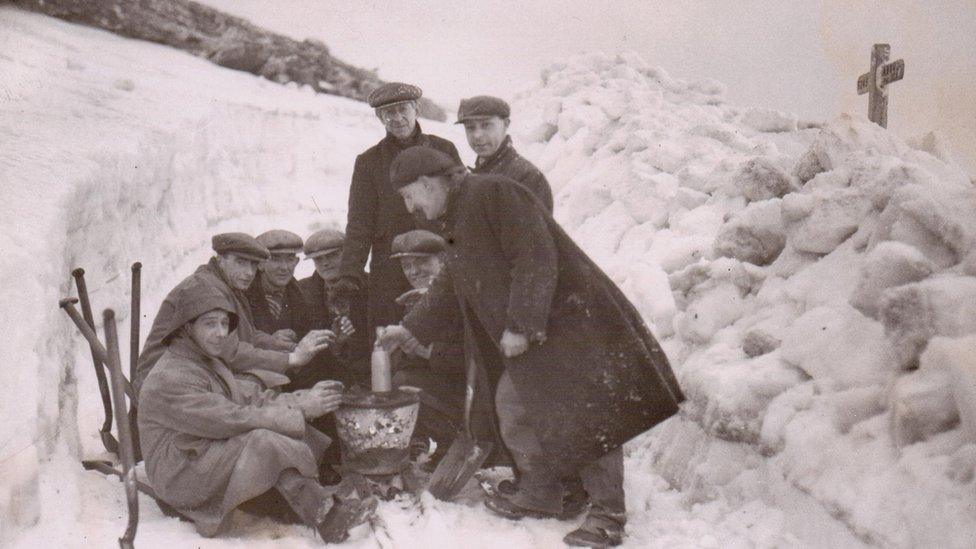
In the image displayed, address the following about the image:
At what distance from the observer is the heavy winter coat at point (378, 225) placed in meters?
4.83

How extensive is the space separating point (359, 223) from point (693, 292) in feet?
6.04

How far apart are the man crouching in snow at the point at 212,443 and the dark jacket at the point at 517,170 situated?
1.43 metres

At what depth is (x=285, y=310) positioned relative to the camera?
487cm

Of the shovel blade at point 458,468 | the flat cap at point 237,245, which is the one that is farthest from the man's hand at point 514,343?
the flat cap at point 237,245

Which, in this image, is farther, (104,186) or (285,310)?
(104,186)

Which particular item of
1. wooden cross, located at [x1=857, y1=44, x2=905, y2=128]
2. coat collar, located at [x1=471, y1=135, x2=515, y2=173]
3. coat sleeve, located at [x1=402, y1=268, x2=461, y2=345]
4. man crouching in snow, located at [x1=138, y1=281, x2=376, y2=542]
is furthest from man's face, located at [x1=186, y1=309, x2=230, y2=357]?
wooden cross, located at [x1=857, y1=44, x2=905, y2=128]

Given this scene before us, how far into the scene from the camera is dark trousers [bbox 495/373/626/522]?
11.6ft

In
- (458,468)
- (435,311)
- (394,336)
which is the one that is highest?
(435,311)

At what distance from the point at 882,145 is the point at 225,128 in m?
5.37

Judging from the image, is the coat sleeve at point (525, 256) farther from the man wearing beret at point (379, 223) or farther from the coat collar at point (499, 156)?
the man wearing beret at point (379, 223)

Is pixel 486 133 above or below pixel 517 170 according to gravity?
above

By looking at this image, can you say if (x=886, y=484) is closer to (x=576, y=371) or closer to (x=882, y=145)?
(x=576, y=371)

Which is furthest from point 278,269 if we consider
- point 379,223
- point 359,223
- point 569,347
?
point 569,347

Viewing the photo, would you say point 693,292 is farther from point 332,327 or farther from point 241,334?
point 241,334
